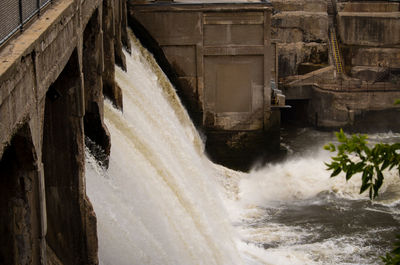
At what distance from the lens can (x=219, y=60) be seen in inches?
701

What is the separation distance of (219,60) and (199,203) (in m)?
5.68

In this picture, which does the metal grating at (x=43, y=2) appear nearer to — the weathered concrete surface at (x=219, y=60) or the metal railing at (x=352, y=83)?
the weathered concrete surface at (x=219, y=60)

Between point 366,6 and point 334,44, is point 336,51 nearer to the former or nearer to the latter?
point 334,44

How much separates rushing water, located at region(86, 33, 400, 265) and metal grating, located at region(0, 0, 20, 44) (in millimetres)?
3664

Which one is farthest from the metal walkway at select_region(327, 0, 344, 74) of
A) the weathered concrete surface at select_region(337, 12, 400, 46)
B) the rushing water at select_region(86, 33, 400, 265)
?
the rushing water at select_region(86, 33, 400, 265)

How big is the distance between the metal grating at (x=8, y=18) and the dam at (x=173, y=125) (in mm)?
35

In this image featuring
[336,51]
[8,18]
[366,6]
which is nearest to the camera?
[8,18]

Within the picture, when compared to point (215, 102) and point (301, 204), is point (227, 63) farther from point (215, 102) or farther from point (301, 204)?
point (301, 204)

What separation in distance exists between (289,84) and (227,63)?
6754mm

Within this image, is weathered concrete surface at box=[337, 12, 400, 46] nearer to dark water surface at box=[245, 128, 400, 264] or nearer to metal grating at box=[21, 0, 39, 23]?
dark water surface at box=[245, 128, 400, 264]

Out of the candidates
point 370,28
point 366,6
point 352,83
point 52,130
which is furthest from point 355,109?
point 52,130

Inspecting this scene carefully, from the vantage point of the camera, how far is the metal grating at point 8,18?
195 inches

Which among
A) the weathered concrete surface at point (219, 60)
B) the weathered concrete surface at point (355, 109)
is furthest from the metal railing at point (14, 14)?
the weathered concrete surface at point (355, 109)

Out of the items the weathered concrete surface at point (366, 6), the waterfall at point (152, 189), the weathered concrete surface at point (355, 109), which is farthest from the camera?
the weathered concrete surface at point (366, 6)
